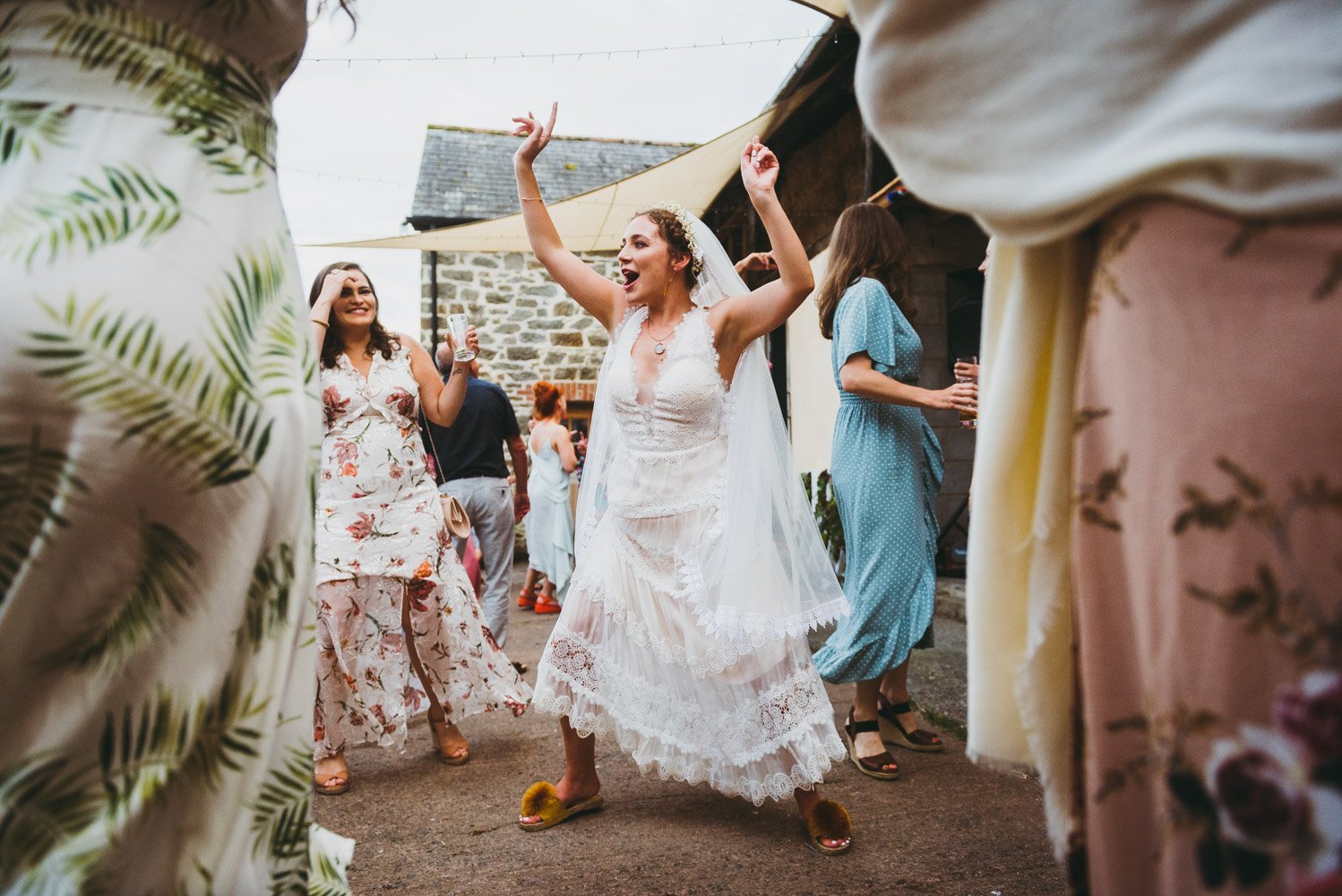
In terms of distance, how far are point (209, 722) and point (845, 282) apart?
276cm

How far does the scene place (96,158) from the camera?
94 centimetres

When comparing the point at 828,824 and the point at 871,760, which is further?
the point at 871,760

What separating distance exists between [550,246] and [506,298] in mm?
9406

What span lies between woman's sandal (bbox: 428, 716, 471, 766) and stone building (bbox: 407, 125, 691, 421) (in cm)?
817

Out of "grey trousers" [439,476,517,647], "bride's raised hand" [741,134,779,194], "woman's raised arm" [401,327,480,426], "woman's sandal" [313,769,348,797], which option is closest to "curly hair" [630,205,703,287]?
"bride's raised hand" [741,134,779,194]

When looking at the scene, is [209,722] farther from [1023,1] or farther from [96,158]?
[1023,1]

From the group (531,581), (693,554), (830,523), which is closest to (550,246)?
(693,554)

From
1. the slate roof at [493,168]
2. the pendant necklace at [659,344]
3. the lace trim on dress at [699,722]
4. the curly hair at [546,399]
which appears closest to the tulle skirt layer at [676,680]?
the lace trim on dress at [699,722]

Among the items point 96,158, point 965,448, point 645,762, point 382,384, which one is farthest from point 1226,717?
point 965,448

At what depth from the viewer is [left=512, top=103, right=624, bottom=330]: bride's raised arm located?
8.59ft

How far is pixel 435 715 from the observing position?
11.3ft

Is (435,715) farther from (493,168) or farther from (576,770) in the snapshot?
(493,168)

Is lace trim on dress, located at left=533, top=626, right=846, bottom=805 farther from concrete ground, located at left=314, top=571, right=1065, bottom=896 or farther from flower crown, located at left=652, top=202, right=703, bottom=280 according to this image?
flower crown, located at left=652, top=202, right=703, bottom=280

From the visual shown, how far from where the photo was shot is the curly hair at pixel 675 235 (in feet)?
9.12
